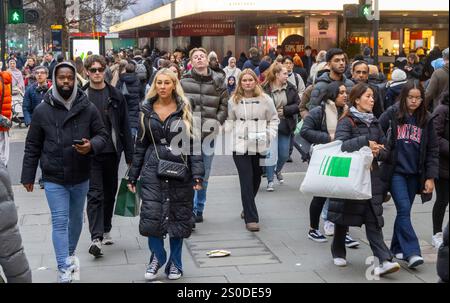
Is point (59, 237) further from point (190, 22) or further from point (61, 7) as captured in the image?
point (190, 22)

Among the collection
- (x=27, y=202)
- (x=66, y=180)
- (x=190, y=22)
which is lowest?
(x=27, y=202)

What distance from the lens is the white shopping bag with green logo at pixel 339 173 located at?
6522 mm

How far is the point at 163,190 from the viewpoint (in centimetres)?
653

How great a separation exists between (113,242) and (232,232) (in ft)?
4.23

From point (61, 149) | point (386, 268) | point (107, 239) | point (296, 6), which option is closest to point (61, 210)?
point (61, 149)

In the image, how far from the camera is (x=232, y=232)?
855 cm

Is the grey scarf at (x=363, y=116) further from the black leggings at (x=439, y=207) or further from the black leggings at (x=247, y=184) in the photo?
the black leggings at (x=247, y=184)

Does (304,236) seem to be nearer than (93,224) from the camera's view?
No

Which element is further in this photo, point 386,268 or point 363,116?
point 363,116

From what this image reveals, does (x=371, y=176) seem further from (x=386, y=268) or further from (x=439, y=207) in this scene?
(x=439, y=207)

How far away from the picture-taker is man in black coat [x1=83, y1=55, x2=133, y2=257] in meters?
7.65

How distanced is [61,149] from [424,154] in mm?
3149

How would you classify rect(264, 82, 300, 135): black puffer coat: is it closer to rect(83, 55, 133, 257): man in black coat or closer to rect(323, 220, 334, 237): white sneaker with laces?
rect(323, 220, 334, 237): white sneaker with laces
